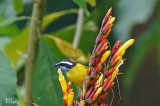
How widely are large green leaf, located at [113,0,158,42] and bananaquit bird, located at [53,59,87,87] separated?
1.07 m

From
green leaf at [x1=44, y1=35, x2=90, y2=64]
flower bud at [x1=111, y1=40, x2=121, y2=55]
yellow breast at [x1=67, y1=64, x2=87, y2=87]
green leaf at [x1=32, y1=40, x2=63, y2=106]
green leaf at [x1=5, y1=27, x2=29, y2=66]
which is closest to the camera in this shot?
flower bud at [x1=111, y1=40, x2=121, y2=55]

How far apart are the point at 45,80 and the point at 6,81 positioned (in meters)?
0.15

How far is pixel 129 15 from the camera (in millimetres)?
1878

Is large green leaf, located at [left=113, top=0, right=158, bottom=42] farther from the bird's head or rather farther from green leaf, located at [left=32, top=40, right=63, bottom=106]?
the bird's head

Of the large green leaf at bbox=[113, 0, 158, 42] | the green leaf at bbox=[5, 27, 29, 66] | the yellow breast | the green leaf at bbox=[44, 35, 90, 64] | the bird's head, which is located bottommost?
the yellow breast

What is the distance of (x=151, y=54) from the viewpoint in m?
5.18

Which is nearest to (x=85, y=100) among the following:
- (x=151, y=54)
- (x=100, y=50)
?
(x=100, y=50)

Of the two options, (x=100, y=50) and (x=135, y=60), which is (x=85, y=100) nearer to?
(x=100, y=50)

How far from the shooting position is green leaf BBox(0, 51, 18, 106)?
2.45 feet

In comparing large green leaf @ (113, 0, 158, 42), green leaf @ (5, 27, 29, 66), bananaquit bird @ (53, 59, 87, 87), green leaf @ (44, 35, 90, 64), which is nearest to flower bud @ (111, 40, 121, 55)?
bananaquit bird @ (53, 59, 87, 87)

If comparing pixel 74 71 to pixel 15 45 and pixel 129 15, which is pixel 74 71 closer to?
pixel 15 45

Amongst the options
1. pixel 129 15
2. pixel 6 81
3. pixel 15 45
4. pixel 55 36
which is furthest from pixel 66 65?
pixel 129 15

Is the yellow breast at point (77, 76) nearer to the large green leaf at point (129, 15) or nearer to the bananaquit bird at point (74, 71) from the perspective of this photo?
the bananaquit bird at point (74, 71)

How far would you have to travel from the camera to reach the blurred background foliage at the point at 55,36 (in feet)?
2.81
